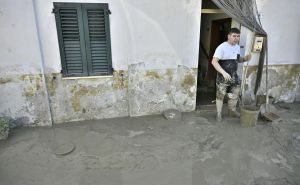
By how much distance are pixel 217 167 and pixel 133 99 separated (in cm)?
215

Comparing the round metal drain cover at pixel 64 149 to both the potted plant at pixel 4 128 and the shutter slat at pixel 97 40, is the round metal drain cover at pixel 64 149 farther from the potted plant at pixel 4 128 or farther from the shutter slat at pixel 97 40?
the shutter slat at pixel 97 40

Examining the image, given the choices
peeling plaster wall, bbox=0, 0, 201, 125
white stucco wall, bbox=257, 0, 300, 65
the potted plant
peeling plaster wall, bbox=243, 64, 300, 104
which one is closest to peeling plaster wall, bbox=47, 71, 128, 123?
peeling plaster wall, bbox=0, 0, 201, 125

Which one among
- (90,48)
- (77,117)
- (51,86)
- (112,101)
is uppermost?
(90,48)

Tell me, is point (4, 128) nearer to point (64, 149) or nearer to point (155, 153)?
point (64, 149)

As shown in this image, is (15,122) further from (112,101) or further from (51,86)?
(112,101)

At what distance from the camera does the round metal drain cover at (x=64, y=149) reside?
335 centimetres

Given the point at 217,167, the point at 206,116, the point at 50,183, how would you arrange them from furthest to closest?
the point at 206,116
the point at 217,167
the point at 50,183

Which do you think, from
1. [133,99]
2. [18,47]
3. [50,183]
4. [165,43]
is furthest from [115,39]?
[50,183]

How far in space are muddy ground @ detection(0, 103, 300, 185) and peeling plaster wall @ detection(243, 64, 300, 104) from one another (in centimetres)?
90

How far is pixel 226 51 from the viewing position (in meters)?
Result: 3.93

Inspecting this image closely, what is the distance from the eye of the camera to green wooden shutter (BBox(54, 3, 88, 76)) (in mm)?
3727

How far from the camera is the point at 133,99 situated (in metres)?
4.46

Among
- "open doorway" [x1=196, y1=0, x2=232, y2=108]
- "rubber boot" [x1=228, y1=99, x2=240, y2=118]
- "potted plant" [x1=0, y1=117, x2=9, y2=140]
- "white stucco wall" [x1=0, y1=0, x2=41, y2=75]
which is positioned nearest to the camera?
"white stucco wall" [x1=0, y1=0, x2=41, y2=75]

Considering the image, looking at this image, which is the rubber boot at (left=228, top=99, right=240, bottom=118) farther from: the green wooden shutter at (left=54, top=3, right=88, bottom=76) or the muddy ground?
the green wooden shutter at (left=54, top=3, right=88, bottom=76)
